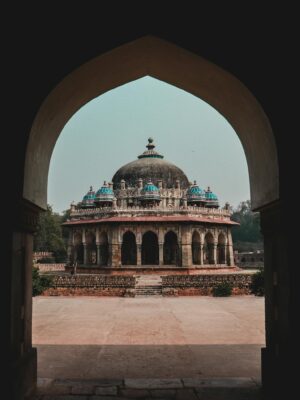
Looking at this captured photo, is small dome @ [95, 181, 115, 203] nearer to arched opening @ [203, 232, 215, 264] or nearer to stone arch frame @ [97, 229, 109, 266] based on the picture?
stone arch frame @ [97, 229, 109, 266]

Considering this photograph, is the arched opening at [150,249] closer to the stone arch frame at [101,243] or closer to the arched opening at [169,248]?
the arched opening at [169,248]

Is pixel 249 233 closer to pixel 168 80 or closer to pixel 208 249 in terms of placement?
pixel 208 249

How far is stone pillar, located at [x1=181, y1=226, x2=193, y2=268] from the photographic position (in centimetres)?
3116

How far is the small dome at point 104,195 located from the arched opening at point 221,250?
31.7ft

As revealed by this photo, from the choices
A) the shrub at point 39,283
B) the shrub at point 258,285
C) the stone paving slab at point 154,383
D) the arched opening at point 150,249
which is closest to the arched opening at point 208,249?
the arched opening at point 150,249

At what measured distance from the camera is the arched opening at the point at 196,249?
109 feet

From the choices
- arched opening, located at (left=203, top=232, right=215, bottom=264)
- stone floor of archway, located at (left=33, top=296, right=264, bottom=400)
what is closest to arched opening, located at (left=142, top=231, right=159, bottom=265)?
arched opening, located at (left=203, top=232, right=215, bottom=264)
